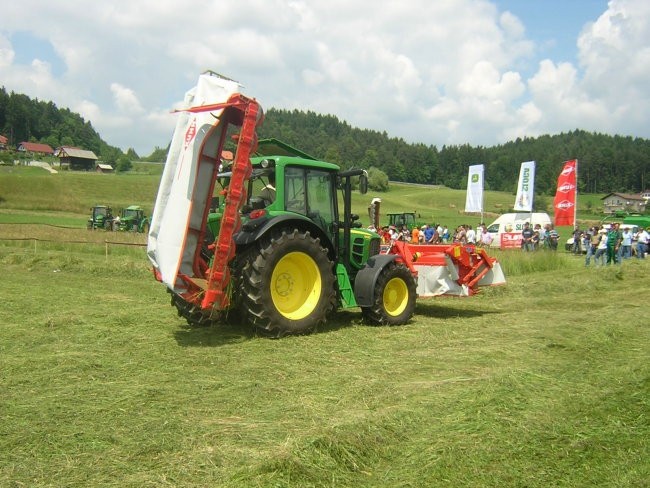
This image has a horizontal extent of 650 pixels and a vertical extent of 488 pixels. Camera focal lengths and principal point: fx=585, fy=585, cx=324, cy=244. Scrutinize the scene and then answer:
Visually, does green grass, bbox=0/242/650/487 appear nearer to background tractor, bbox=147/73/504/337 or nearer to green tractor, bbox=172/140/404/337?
green tractor, bbox=172/140/404/337

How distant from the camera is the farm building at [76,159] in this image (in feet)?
324

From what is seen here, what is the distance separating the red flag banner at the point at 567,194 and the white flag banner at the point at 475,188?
160 inches

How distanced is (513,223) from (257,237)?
2629cm

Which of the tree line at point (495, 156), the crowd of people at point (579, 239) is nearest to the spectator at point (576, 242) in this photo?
the crowd of people at point (579, 239)

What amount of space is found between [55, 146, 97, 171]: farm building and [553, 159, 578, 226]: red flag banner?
89.3 metres

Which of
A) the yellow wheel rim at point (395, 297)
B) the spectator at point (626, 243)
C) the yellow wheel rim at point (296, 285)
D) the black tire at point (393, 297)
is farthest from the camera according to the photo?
the spectator at point (626, 243)

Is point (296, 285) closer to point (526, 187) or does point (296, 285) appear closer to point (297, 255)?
point (297, 255)

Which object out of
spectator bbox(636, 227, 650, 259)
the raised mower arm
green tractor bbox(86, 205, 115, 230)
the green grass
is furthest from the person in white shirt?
green tractor bbox(86, 205, 115, 230)

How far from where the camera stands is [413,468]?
3289 millimetres

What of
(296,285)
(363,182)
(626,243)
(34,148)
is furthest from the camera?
(34,148)

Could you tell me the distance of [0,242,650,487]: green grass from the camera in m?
3.25

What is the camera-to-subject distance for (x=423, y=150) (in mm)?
117562

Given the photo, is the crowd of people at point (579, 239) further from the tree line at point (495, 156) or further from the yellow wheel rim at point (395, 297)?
the tree line at point (495, 156)

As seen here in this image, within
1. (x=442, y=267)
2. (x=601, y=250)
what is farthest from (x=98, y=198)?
(x=442, y=267)
